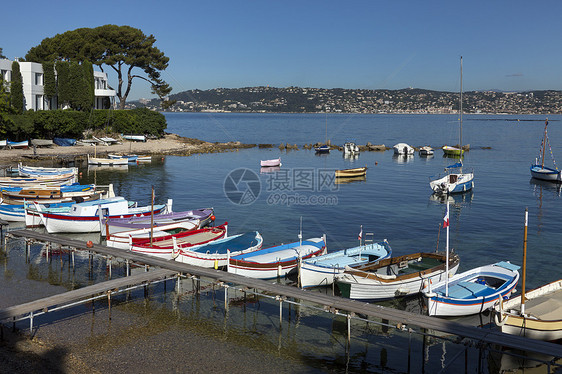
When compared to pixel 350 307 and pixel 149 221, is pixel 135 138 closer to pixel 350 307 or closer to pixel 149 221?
pixel 149 221

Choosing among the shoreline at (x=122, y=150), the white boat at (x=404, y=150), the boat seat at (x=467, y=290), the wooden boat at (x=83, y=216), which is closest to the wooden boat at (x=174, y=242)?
the wooden boat at (x=83, y=216)

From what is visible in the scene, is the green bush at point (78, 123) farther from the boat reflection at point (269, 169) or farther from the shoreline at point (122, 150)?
the boat reflection at point (269, 169)

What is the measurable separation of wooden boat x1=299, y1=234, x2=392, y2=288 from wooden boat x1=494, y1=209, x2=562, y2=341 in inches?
Answer: 325

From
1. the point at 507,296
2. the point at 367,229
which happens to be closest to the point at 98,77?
the point at 367,229

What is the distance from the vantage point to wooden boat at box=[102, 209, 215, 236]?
34.3m

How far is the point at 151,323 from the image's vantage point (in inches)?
858

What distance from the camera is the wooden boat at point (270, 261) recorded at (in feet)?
88.3

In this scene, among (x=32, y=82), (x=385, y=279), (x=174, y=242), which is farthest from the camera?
(x=32, y=82)

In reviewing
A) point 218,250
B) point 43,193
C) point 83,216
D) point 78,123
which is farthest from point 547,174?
point 78,123

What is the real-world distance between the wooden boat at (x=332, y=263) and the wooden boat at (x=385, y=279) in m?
0.82

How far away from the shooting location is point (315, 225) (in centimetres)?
4250

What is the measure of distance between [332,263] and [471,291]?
289 inches

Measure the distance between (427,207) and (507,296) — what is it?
2752 centimetres

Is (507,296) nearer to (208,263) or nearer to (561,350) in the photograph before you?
(561,350)
